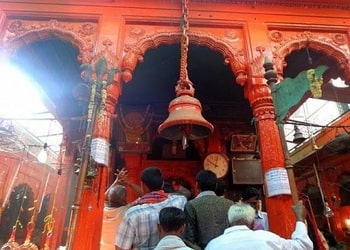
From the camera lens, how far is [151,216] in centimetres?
259

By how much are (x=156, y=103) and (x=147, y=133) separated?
87cm

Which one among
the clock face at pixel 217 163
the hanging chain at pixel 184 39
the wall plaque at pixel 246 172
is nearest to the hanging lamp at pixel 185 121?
the hanging chain at pixel 184 39

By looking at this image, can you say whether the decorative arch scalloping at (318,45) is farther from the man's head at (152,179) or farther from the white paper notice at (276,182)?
the man's head at (152,179)

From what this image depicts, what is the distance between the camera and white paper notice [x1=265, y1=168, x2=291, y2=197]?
12.3 ft

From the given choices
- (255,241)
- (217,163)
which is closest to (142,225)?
(255,241)

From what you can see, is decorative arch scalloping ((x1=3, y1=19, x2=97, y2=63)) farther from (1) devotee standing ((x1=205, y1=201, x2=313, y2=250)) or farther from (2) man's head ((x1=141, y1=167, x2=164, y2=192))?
(1) devotee standing ((x1=205, y1=201, x2=313, y2=250))

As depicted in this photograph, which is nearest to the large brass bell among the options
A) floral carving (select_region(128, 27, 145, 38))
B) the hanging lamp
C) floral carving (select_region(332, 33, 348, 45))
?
the hanging lamp

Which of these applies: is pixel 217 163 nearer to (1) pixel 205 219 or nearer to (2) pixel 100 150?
(2) pixel 100 150

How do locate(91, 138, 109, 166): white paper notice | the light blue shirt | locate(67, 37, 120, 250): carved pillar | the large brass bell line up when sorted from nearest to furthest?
the light blue shirt
locate(67, 37, 120, 250): carved pillar
the large brass bell
locate(91, 138, 109, 166): white paper notice

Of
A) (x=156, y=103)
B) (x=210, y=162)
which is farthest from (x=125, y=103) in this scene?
(x=210, y=162)

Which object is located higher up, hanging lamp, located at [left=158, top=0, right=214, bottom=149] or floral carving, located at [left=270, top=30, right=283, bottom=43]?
floral carving, located at [left=270, top=30, right=283, bottom=43]

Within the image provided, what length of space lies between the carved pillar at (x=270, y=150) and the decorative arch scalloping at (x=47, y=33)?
274 centimetres

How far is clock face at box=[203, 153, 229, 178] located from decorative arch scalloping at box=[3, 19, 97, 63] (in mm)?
4153

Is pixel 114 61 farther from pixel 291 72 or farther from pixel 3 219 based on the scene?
pixel 3 219
